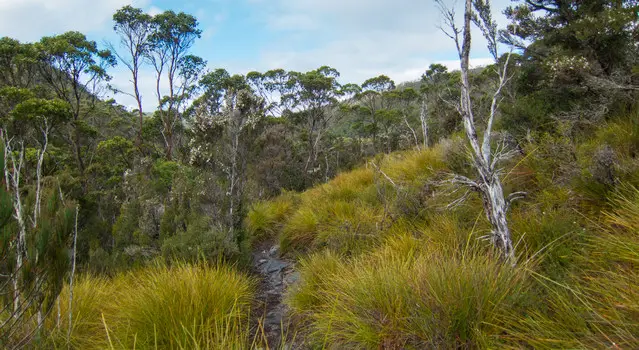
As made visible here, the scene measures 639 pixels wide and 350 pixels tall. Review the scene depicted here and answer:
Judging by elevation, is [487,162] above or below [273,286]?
above

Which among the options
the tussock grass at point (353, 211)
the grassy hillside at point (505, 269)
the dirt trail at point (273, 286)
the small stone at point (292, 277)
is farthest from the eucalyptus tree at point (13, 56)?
the grassy hillside at point (505, 269)

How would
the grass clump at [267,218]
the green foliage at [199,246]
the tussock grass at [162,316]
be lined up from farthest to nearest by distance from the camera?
1. the grass clump at [267,218]
2. the green foliage at [199,246]
3. the tussock grass at [162,316]

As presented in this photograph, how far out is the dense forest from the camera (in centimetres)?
210

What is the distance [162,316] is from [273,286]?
2.33m

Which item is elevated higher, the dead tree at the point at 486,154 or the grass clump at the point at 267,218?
the dead tree at the point at 486,154

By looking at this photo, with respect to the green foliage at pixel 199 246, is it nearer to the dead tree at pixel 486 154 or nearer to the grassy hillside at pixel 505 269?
the grassy hillside at pixel 505 269

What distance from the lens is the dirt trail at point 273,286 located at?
363cm

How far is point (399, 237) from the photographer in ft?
13.4

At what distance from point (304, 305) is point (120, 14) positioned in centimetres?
1818

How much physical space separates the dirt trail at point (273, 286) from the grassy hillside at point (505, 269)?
1.16ft

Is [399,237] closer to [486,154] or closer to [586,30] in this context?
[486,154]

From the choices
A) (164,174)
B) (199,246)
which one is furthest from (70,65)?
(199,246)

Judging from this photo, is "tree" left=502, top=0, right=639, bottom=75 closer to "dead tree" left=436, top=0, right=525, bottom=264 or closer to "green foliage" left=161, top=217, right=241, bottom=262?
"dead tree" left=436, top=0, right=525, bottom=264

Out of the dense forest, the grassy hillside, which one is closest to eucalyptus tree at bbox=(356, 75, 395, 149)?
the dense forest
